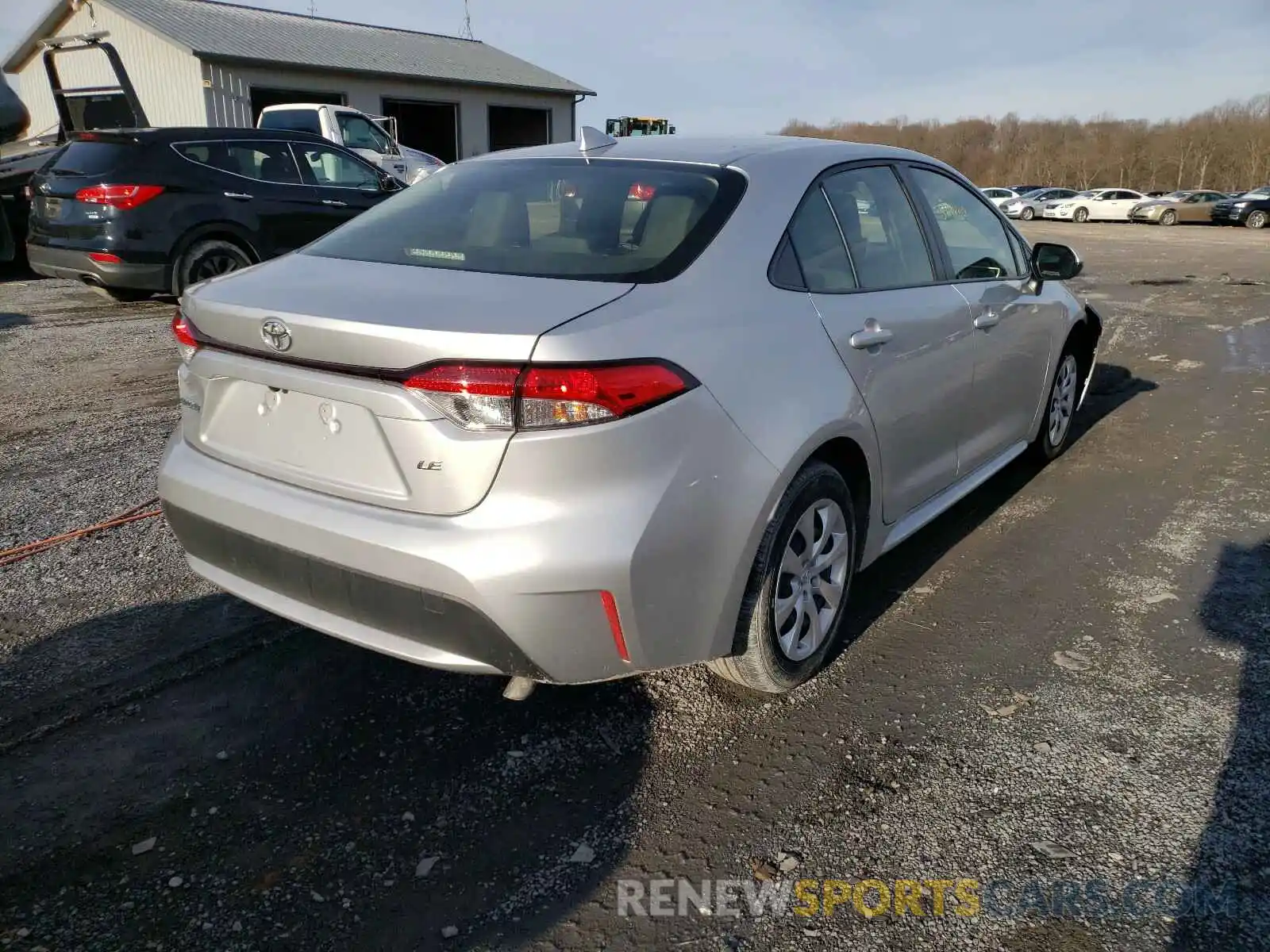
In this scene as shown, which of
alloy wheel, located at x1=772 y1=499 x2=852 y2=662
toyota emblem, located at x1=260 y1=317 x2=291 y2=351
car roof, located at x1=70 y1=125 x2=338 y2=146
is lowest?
alloy wheel, located at x1=772 y1=499 x2=852 y2=662

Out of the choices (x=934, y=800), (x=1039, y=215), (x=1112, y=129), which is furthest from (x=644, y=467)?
(x=1112, y=129)

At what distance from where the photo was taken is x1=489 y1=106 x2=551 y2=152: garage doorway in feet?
92.4

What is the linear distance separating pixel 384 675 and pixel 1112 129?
276 feet

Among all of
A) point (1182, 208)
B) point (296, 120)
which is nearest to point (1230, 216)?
point (1182, 208)

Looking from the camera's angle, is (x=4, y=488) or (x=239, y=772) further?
(x=4, y=488)

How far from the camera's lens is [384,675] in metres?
3.06

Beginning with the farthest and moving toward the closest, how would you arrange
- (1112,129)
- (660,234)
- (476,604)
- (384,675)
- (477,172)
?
(1112,129) → (477,172) → (384,675) → (660,234) → (476,604)

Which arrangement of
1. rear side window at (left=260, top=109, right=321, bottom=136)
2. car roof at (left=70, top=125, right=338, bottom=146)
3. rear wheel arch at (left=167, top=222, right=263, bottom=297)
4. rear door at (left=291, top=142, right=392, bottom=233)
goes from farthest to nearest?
rear side window at (left=260, top=109, right=321, bottom=136)
rear door at (left=291, top=142, right=392, bottom=233)
car roof at (left=70, top=125, right=338, bottom=146)
rear wheel arch at (left=167, top=222, right=263, bottom=297)

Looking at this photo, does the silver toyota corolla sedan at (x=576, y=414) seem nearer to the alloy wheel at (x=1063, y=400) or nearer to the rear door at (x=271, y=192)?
the alloy wheel at (x=1063, y=400)

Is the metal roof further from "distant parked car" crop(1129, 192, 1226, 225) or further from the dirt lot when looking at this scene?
"distant parked car" crop(1129, 192, 1226, 225)

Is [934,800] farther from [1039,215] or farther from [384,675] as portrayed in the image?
[1039,215]

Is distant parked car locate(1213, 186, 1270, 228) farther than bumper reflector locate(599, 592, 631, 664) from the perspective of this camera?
Yes

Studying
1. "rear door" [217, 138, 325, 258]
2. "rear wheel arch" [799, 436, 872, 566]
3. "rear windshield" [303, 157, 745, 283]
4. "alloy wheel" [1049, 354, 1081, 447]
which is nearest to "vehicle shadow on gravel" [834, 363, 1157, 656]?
"alloy wheel" [1049, 354, 1081, 447]

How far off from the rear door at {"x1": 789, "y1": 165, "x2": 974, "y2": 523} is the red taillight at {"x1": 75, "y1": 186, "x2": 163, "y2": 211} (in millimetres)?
6984
